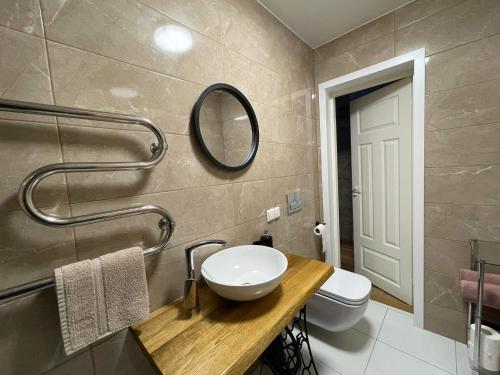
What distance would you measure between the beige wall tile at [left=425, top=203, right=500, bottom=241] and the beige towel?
174cm

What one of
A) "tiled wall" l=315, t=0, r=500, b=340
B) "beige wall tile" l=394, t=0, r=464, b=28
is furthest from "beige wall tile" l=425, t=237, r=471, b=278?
"beige wall tile" l=394, t=0, r=464, b=28

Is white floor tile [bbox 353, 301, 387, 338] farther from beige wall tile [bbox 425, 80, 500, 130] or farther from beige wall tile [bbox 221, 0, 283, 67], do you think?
beige wall tile [bbox 221, 0, 283, 67]

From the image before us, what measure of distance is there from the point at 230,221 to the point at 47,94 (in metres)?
0.84

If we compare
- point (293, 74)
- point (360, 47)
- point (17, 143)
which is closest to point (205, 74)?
point (17, 143)

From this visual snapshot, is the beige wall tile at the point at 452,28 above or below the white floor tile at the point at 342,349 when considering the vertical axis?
above

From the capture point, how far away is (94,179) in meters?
0.66

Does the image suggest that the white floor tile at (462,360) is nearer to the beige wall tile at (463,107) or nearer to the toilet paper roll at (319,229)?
the toilet paper roll at (319,229)

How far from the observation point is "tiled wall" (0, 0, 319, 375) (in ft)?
1.80

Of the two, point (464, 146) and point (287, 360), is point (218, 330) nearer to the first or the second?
point (287, 360)

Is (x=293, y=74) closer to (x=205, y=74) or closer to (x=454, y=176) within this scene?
(x=205, y=74)

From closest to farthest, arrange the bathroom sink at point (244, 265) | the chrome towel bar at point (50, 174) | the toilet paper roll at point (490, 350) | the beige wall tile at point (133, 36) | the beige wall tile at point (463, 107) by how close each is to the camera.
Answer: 1. the chrome towel bar at point (50, 174)
2. the beige wall tile at point (133, 36)
3. the bathroom sink at point (244, 265)
4. the toilet paper roll at point (490, 350)
5. the beige wall tile at point (463, 107)

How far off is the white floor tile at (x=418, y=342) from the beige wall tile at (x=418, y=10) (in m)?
2.15

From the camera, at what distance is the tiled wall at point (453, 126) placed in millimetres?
1129

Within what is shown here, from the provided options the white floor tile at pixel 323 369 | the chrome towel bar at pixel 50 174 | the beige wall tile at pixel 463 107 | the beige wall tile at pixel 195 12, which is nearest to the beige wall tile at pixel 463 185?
the beige wall tile at pixel 463 107
